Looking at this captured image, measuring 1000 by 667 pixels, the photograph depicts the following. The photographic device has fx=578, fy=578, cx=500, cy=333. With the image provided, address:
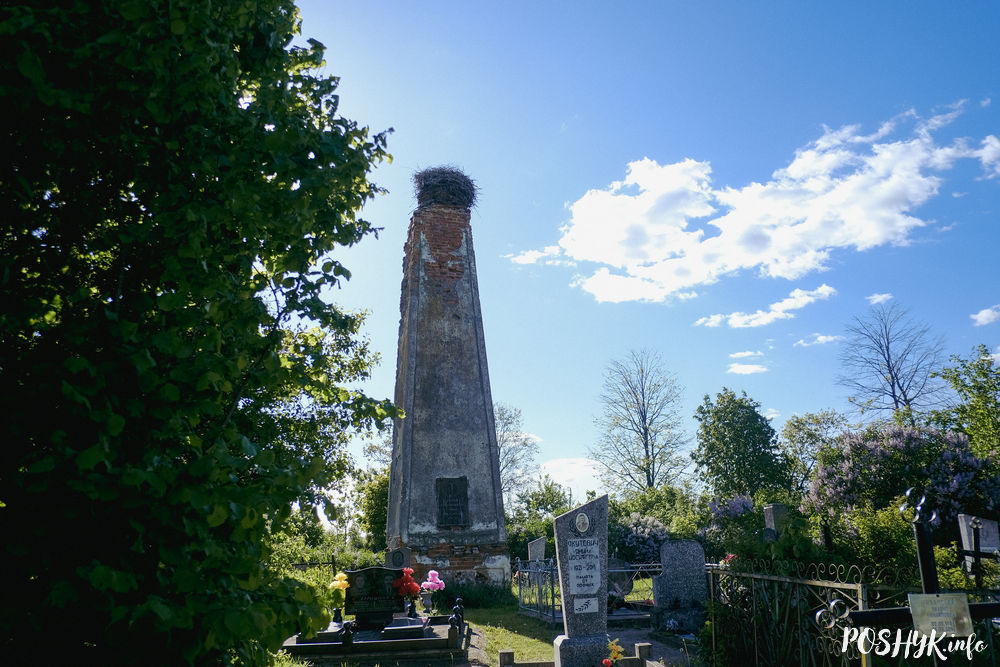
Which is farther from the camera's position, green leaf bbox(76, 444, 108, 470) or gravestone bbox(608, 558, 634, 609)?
gravestone bbox(608, 558, 634, 609)

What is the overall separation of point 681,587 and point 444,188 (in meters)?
12.6

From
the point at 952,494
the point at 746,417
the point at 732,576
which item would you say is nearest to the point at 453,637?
the point at 732,576

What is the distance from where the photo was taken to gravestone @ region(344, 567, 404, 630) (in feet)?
34.1

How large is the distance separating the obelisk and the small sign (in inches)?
525

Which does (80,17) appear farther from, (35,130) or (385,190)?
(385,190)

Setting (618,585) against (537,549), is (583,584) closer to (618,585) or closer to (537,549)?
(618,585)

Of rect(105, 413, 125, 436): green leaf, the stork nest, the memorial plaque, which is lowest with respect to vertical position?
the memorial plaque

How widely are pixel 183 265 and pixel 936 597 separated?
459 centimetres

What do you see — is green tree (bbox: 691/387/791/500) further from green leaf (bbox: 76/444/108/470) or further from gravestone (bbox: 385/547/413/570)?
green leaf (bbox: 76/444/108/470)

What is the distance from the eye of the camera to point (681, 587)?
11750mm

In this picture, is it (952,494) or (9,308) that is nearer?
(9,308)

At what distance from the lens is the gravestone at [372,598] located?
10391 mm

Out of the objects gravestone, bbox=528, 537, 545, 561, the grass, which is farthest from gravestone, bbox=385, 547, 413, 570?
gravestone, bbox=528, 537, 545, 561

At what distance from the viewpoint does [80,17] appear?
2785 mm
